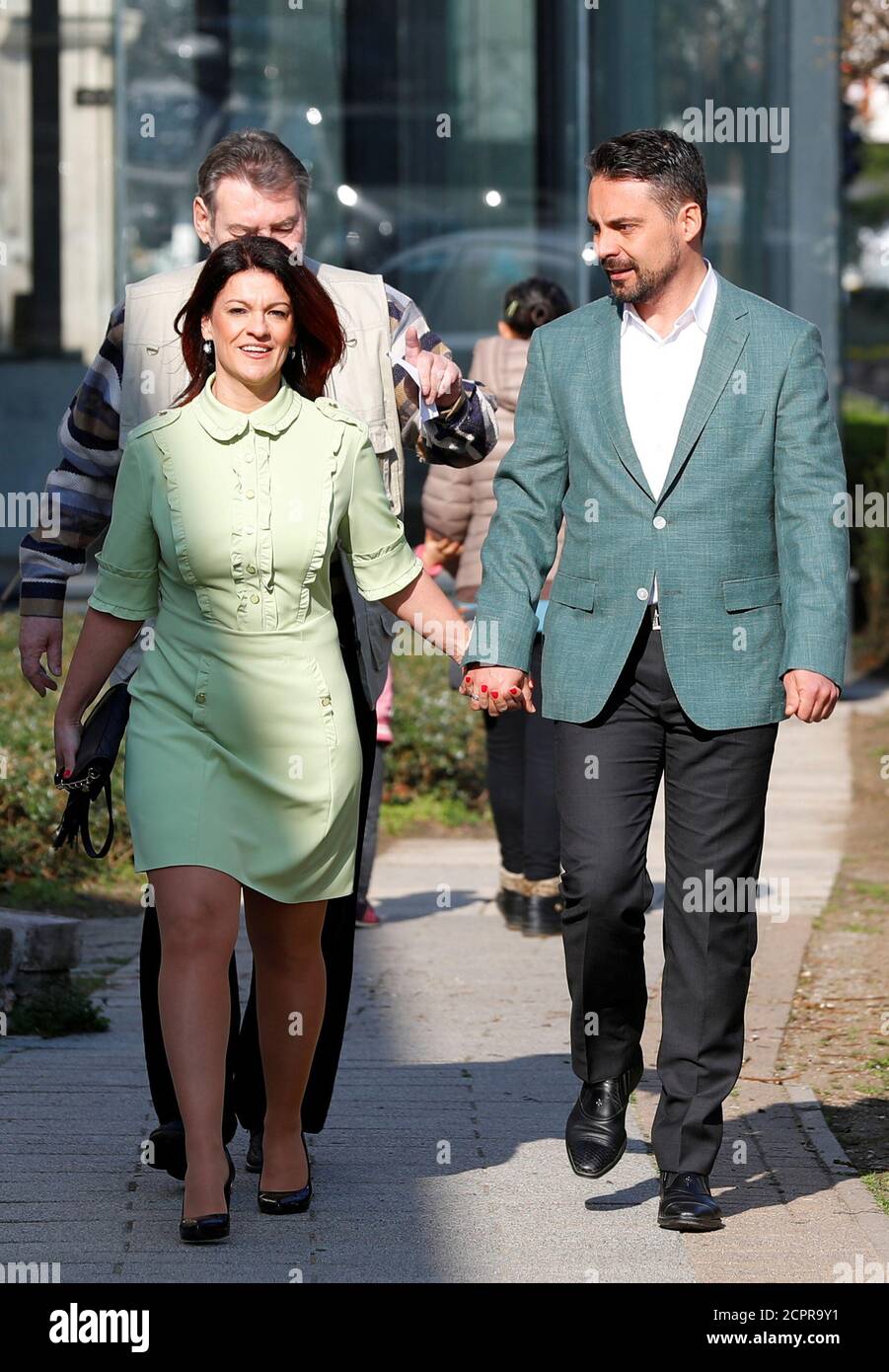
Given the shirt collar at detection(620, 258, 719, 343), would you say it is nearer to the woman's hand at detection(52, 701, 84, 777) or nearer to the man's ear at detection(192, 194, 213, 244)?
the man's ear at detection(192, 194, 213, 244)

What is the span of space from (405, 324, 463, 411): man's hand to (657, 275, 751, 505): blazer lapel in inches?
20.0

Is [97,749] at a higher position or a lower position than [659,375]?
lower

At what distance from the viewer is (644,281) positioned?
4.19 m

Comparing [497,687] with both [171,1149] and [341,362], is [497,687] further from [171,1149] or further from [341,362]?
[171,1149]

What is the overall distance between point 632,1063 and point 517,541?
1075mm

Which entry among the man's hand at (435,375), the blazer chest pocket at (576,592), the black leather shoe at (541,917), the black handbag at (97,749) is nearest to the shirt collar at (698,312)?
the man's hand at (435,375)

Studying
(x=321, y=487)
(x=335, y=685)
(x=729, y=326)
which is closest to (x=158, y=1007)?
(x=335, y=685)

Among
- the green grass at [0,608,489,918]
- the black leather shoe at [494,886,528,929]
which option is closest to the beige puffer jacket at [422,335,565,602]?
the black leather shoe at [494,886,528,929]

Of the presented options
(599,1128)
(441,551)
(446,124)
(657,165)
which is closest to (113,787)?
(441,551)

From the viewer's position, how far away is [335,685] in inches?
163

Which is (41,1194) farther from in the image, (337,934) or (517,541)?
(517,541)

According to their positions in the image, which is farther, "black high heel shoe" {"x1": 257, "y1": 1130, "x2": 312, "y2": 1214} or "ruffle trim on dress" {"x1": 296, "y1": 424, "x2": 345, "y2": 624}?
"black high heel shoe" {"x1": 257, "y1": 1130, "x2": 312, "y2": 1214}

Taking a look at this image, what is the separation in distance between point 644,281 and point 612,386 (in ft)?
0.70

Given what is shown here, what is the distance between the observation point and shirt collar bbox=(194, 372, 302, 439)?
405 cm
